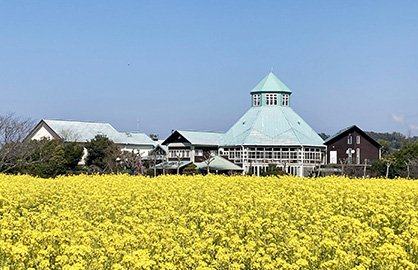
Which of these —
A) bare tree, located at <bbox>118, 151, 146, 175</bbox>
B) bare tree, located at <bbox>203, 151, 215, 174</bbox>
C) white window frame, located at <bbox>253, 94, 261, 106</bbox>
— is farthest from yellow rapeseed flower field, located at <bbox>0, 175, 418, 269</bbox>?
white window frame, located at <bbox>253, 94, 261, 106</bbox>

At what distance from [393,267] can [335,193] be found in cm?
840

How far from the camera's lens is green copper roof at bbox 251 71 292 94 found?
7006 cm

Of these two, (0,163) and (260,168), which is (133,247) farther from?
(260,168)

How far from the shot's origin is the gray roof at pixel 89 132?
7288 centimetres

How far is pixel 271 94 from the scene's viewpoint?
7012cm

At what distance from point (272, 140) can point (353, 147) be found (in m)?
9.35

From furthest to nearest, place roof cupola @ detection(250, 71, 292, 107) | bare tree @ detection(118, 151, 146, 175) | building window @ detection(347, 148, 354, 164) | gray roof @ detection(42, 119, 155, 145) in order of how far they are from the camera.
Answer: gray roof @ detection(42, 119, 155, 145) < roof cupola @ detection(250, 71, 292, 107) < building window @ detection(347, 148, 354, 164) < bare tree @ detection(118, 151, 146, 175)

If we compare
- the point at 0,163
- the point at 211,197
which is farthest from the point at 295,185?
the point at 0,163

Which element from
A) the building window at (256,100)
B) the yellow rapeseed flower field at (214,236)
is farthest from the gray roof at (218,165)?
the yellow rapeseed flower field at (214,236)

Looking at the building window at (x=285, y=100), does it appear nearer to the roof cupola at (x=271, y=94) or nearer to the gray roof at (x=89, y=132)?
the roof cupola at (x=271, y=94)

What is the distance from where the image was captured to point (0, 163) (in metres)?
42.0

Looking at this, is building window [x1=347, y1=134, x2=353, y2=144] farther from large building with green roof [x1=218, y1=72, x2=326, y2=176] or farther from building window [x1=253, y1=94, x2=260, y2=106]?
building window [x1=253, y1=94, x2=260, y2=106]

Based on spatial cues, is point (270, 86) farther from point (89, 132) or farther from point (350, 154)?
point (89, 132)

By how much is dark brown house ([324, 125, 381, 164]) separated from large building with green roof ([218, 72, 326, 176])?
5.02 ft
